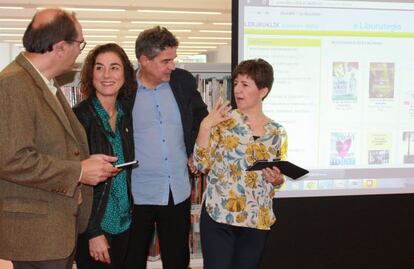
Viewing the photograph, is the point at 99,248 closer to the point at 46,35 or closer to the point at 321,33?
the point at 46,35

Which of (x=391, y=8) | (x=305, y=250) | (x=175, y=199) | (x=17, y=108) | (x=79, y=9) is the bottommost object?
(x=305, y=250)

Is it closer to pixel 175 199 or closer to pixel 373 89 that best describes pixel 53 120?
pixel 175 199

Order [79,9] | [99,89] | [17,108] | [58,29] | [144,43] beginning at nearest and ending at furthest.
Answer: [17,108] → [58,29] → [99,89] → [144,43] → [79,9]

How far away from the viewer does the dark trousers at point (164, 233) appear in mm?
2299

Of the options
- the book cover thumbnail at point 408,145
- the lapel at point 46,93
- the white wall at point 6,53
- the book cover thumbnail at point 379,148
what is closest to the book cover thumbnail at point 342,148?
the book cover thumbnail at point 379,148

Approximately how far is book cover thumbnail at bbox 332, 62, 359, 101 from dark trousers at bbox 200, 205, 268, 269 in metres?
1.12

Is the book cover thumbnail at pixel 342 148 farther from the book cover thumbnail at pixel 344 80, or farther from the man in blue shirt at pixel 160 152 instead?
the man in blue shirt at pixel 160 152

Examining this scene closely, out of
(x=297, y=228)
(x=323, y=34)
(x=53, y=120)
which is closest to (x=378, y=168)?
(x=297, y=228)

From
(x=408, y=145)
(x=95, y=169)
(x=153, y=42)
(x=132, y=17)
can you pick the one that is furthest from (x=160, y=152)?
(x=132, y=17)

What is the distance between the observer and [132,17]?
30.3 feet

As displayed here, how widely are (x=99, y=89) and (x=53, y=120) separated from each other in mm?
469

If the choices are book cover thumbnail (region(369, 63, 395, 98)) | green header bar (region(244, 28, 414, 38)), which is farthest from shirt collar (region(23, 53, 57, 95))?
book cover thumbnail (region(369, 63, 395, 98))

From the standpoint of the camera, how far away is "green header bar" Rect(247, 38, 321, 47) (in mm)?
2756

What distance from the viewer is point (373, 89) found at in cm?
290
